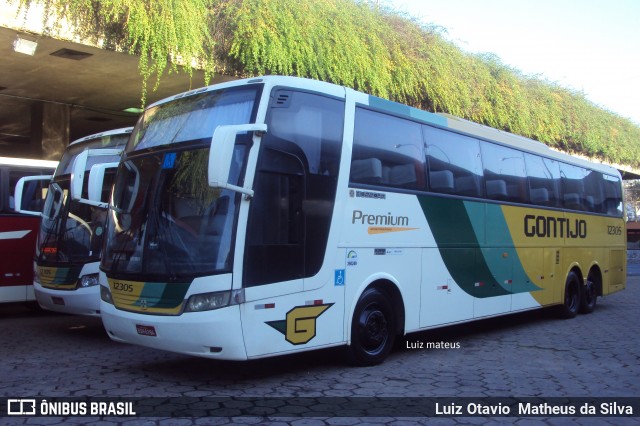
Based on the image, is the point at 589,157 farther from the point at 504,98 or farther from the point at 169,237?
the point at 169,237

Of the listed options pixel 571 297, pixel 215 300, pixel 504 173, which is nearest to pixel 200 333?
pixel 215 300

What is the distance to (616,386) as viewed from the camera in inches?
254

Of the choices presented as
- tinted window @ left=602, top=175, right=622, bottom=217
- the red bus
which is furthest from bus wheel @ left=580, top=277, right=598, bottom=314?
the red bus

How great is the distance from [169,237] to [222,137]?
1.30 metres

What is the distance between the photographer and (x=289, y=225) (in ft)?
20.8

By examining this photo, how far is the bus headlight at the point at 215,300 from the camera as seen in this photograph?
5.82 m

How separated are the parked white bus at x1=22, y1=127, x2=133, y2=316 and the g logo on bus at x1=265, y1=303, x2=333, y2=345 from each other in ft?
12.6

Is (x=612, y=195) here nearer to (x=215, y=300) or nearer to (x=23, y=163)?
(x=215, y=300)

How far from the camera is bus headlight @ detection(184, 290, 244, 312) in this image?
19.1 feet

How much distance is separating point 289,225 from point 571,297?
8.37m

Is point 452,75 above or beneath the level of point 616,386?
above

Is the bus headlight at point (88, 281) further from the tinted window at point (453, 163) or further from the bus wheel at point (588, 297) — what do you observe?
the bus wheel at point (588, 297)

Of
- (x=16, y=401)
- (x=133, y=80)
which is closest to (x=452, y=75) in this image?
(x=133, y=80)

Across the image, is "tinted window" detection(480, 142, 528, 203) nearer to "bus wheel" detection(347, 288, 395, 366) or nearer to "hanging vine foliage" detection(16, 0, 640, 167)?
"bus wheel" detection(347, 288, 395, 366)
